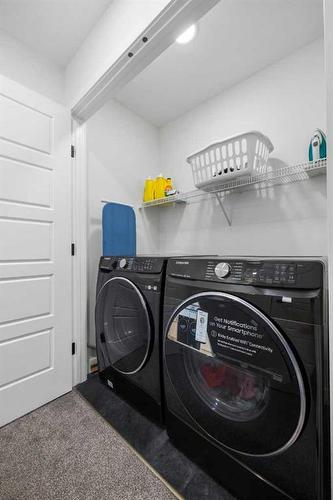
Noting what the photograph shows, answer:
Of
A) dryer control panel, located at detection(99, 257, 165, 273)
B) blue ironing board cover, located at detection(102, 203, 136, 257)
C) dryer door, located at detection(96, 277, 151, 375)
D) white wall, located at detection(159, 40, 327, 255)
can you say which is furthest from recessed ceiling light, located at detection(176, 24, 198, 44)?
dryer door, located at detection(96, 277, 151, 375)

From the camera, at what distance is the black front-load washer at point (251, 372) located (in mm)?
732

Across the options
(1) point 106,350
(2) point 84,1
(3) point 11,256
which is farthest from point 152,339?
(2) point 84,1

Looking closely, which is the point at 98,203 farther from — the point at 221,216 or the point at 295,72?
the point at 295,72

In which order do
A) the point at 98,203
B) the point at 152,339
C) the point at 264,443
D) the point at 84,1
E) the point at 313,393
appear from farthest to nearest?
the point at 98,203 → the point at 84,1 → the point at 152,339 → the point at 264,443 → the point at 313,393

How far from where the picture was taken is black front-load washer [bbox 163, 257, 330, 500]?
0.73 m

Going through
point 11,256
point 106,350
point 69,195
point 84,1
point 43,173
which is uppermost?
point 84,1

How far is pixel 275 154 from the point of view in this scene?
181cm

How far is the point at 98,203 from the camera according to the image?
6.92 ft

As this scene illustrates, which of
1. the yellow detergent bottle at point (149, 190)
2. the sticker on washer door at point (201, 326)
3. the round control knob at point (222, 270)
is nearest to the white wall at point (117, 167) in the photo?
the yellow detergent bottle at point (149, 190)

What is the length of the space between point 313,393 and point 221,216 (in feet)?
5.21

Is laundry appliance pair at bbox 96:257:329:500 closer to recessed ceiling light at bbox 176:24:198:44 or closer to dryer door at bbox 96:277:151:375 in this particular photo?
dryer door at bbox 96:277:151:375

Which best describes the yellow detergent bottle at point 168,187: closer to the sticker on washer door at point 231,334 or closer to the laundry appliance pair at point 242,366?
the laundry appliance pair at point 242,366

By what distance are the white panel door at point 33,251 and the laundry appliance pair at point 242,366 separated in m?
0.66

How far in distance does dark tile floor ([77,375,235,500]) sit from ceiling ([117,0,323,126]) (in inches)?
101
